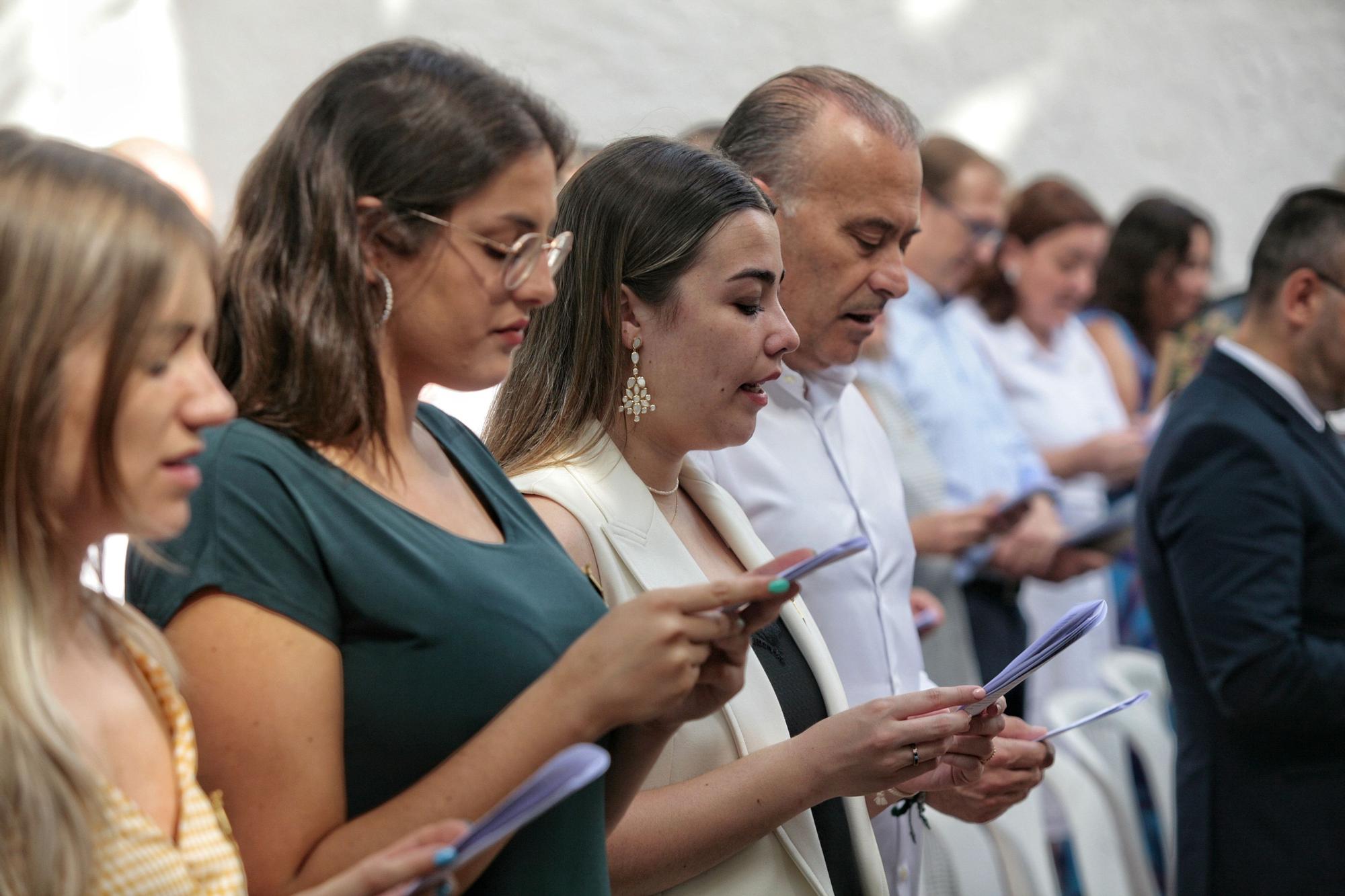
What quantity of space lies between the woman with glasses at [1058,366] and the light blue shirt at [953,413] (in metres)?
0.50

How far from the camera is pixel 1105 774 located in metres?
3.13

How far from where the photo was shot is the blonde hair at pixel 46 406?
1.04 meters

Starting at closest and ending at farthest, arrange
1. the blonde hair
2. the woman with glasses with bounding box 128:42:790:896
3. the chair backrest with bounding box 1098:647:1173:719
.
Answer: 1. the blonde hair
2. the woman with glasses with bounding box 128:42:790:896
3. the chair backrest with bounding box 1098:647:1173:719

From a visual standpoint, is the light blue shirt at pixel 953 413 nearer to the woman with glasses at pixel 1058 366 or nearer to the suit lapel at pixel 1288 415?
the woman with glasses at pixel 1058 366

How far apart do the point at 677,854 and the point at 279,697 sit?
61 cm

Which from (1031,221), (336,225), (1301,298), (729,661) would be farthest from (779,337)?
(1031,221)

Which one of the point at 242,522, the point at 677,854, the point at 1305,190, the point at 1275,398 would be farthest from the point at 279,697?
the point at 1305,190

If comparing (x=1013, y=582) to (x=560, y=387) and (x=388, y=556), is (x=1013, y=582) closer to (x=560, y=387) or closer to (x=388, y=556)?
(x=560, y=387)

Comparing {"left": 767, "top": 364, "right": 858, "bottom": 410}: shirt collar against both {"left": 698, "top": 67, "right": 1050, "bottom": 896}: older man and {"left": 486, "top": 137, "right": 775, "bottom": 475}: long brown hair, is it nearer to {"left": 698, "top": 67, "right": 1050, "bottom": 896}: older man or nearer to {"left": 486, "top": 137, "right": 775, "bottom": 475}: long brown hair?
{"left": 698, "top": 67, "right": 1050, "bottom": 896}: older man

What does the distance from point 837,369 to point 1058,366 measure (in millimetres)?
2857

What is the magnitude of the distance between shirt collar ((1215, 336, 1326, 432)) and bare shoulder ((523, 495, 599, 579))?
1.64 m

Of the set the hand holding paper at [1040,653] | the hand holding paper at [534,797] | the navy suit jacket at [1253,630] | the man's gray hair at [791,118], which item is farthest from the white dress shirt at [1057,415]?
the hand holding paper at [534,797]

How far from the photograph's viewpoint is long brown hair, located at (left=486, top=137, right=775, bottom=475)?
1.88m

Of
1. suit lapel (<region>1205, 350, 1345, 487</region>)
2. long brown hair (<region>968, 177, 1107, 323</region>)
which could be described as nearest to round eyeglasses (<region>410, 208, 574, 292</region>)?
suit lapel (<region>1205, 350, 1345, 487</region>)
